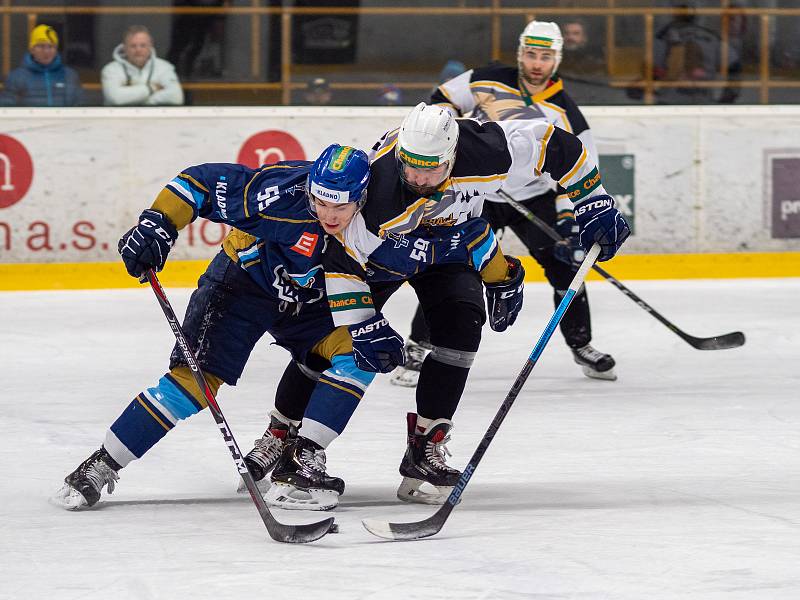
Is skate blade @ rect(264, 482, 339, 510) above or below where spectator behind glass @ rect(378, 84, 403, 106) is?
below

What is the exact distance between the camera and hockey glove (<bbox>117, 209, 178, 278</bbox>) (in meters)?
3.11

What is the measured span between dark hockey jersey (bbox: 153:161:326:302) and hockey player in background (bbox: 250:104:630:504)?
0.08 m

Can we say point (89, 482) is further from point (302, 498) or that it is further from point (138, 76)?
point (138, 76)

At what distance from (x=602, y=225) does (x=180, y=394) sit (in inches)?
42.0

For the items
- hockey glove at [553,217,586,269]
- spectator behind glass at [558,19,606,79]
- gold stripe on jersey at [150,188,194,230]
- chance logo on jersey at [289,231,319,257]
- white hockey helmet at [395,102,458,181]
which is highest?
spectator behind glass at [558,19,606,79]

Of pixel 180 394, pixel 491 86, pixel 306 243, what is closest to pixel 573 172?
pixel 306 243

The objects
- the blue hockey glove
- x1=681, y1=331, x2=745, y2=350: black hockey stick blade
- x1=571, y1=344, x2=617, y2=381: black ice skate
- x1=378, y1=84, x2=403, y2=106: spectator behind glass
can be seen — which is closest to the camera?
the blue hockey glove

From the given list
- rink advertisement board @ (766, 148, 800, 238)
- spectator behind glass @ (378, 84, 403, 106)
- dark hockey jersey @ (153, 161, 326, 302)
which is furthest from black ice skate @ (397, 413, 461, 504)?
Answer: rink advertisement board @ (766, 148, 800, 238)

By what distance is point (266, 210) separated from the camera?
313 cm

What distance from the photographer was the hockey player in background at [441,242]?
3.12m

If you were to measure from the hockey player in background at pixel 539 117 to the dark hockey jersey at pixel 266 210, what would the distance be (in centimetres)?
183

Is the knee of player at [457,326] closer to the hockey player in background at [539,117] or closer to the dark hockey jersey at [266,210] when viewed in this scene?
the dark hockey jersey at [266,210]

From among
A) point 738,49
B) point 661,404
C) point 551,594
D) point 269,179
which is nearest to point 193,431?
point 269,179

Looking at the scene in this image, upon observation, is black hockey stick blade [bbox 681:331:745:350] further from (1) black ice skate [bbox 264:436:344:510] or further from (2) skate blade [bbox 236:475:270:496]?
(1) black ice skate [bbox 264:436:344:510]
